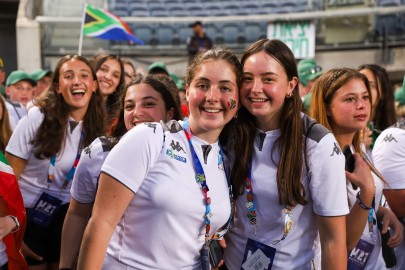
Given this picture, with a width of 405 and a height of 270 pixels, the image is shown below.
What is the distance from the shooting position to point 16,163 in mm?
3305

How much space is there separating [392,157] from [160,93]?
1.31m

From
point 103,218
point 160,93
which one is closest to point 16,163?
point 160,93

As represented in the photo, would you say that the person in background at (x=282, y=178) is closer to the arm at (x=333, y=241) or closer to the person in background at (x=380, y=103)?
the arm at (x=333, y=241)

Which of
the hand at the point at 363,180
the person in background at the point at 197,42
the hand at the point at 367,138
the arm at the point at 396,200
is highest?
the person in background at the point at 197,42

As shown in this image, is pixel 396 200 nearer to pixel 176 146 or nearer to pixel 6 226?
pixel 176 146

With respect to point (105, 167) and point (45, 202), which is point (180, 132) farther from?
point (45, 202)

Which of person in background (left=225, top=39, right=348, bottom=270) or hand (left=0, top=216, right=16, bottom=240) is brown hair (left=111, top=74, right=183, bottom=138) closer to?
person in background (left=225, top=39, right=348, bottom=270)

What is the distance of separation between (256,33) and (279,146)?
9879 millimetres

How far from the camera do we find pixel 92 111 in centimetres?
357

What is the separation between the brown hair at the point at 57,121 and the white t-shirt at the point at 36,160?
0.04 metres

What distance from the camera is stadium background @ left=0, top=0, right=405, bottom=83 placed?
10805 millimetres

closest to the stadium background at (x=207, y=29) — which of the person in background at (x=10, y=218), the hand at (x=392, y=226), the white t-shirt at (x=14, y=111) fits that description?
the white t-shirt at (x=14, y=111)

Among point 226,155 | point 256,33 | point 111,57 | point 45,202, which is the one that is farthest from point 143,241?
point 256,33

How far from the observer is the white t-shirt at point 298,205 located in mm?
2074
